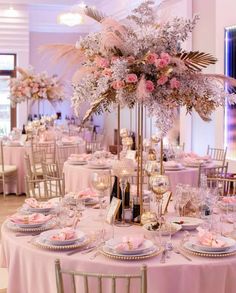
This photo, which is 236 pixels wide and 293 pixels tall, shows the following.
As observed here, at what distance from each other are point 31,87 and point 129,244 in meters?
7.41

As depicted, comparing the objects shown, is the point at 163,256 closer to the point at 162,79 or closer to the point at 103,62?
the point at 162,79

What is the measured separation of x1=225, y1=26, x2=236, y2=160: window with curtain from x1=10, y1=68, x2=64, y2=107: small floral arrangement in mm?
3449

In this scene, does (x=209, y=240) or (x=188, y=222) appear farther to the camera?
(x=188, y=222)

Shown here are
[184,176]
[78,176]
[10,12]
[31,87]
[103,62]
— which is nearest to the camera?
[103,62]

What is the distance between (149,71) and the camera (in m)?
3.00

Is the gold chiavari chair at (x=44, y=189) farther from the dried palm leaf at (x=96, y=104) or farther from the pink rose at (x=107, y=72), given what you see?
the pink rose at (x=107, y=72)

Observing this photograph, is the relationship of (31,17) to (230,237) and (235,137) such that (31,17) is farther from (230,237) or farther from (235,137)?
(230,237)

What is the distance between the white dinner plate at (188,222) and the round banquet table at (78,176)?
2.68 m

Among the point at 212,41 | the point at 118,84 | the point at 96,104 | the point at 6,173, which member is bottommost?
the point at 6,173

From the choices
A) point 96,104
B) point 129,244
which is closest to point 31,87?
point 96,104

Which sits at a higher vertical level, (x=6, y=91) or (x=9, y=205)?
(x=6, y=91)

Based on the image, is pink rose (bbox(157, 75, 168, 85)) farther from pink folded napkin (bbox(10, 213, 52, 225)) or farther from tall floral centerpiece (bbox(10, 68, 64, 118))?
tall floral centerpiece (bbox(10, 68, 64, 118))

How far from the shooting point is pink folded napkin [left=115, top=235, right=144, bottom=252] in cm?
264

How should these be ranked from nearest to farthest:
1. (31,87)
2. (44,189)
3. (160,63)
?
1. (160,63)
2. (44,189)
3. (31,87)
